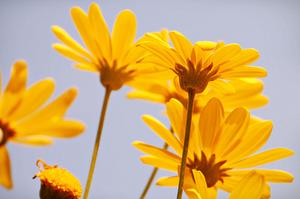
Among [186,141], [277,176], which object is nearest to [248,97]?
[277,176]

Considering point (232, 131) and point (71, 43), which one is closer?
point (232, 131)

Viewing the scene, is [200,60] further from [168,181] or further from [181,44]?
[168,181]

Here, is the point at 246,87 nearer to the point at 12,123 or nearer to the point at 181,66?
the point at 181,66

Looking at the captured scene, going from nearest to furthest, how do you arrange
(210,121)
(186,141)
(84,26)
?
(186,141) → (210,121) → (84,26)

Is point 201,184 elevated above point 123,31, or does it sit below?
below

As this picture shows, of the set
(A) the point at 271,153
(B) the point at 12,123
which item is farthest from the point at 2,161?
(A) the point at 271,153

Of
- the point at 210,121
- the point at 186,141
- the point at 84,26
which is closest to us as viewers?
the point at 186,141

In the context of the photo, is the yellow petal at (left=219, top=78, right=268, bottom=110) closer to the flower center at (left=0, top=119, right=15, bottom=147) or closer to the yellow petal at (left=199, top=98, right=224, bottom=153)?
the yellow petal at (left=199, top=98, right=224, bottom=153)
